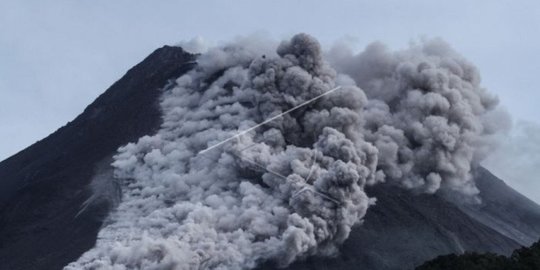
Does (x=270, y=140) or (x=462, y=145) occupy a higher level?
(x=270, y=140)

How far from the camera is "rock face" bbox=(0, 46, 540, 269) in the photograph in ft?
259

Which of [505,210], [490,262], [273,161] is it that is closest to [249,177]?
[273,161]

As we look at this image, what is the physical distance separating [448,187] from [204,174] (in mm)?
27593

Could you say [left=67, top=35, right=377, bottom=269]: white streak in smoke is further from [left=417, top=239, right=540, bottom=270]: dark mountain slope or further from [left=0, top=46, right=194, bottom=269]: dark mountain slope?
[left=417, top=239, right=540, bottom=270]: dark mountain slope

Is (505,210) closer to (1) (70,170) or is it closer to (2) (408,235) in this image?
(2) (408,235)

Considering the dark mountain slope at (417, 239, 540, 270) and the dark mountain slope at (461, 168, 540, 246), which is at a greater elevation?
the dark mountain slope at (417, 239, 540, 270)

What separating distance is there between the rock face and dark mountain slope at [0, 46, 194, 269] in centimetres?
13

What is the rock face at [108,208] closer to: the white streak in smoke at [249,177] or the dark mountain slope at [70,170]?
the dark mountain slope at [70,170]

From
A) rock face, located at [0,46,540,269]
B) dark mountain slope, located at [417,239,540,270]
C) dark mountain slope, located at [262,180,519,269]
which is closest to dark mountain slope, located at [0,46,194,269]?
rock face, located at [0,46,540,269]

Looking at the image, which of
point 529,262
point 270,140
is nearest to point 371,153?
point 270,140

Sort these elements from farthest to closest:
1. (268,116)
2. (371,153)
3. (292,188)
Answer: (268,116), (371,153), (292,188)

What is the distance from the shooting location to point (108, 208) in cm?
8581

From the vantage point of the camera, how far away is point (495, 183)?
109 m

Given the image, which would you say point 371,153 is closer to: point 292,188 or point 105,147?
point 292,188
